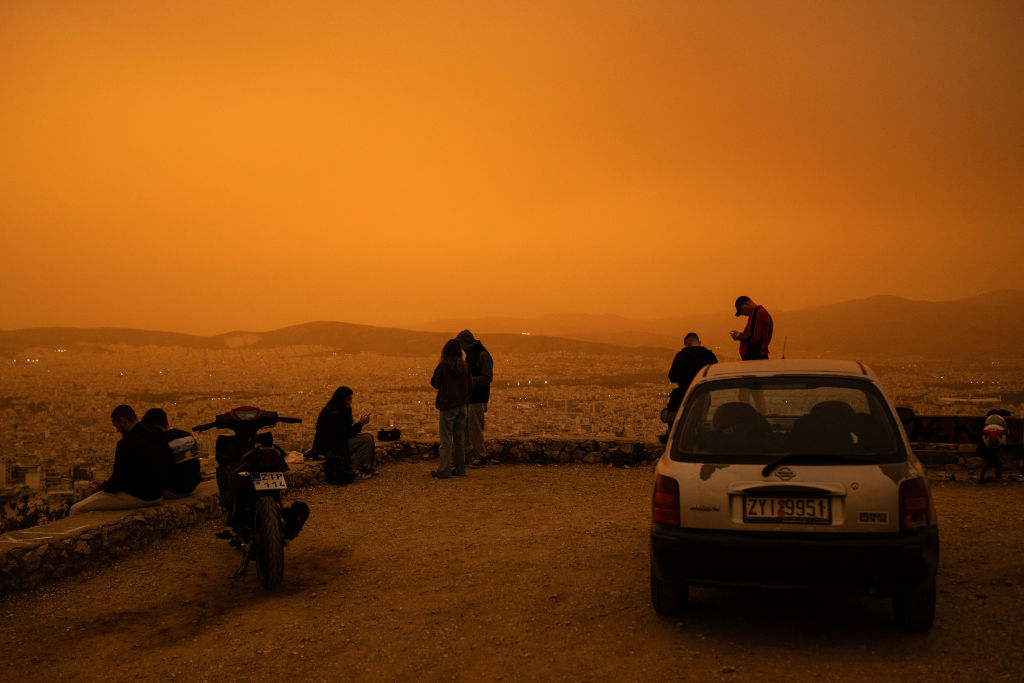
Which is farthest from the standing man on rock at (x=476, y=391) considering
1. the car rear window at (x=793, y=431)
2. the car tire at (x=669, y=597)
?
the car rear window at (x=793, y=431)

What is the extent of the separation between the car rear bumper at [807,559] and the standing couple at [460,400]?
6.36 meters

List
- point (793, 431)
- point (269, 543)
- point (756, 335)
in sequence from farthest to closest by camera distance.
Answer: point (756, 335), point (269, 543), point (793, 431)

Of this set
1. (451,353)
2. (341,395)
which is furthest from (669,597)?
(341,395)

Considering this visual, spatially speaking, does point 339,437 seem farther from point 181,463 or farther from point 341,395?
point 181,463

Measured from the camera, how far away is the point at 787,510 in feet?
15.5

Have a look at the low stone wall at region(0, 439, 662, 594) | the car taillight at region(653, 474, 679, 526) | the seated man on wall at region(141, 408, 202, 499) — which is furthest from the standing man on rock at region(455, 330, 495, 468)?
the car taillight at region(653, 474, 679, 526)

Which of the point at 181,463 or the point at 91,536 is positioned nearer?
the point at 91,536

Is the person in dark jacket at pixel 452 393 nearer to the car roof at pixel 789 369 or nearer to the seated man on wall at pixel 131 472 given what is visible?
the seated man on wall at pixel 131 472

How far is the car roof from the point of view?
523 cm

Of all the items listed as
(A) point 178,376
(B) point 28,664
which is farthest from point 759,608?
(A) point 178,376

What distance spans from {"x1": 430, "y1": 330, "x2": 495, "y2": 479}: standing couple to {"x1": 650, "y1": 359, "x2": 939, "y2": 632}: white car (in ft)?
20.2

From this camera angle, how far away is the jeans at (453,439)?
37.8 ft

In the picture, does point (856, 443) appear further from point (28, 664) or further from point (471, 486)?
point (471, 486)

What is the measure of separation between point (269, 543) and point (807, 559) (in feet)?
13.1
